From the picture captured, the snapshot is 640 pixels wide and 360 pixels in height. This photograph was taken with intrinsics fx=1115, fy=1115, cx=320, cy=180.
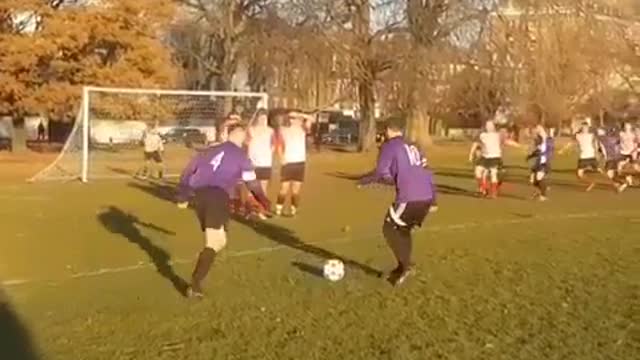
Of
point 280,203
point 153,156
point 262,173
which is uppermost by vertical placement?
point 262,173

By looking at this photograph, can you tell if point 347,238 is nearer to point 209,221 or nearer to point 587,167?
point 209,221

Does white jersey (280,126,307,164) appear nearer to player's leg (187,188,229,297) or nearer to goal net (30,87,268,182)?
player's leg (187,188,229,297)

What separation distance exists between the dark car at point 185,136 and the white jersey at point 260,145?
14.5 metres

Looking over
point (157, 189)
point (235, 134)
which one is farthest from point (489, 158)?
point (235, 134)

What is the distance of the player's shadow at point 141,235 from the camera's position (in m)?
13.3

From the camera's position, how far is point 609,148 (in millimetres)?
30062

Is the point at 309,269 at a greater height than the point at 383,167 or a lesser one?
lesser

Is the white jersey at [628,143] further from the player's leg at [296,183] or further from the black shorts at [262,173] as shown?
the black shorts at [262,173]

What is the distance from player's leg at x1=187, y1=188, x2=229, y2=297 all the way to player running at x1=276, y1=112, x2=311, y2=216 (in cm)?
917

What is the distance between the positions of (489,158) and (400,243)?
14579 mm

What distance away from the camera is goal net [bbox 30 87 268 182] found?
36.5m

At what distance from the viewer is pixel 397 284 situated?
1230cm

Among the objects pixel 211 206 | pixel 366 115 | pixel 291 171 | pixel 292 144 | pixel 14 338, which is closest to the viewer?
pixel 14 338

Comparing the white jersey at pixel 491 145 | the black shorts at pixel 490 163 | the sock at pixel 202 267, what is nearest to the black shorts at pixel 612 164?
the black shorts at pixel 490 163
